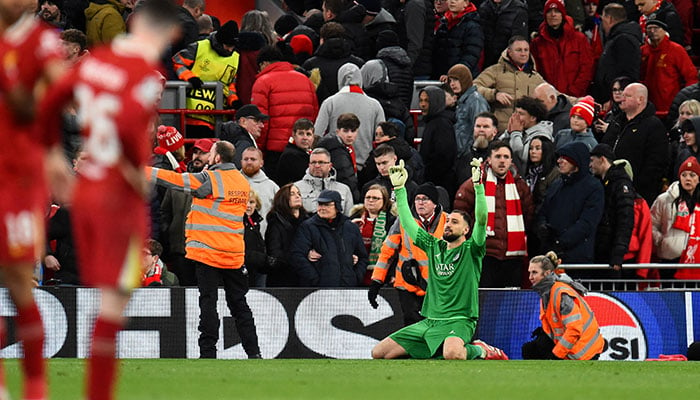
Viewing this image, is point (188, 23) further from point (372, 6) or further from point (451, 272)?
point (451, 272)

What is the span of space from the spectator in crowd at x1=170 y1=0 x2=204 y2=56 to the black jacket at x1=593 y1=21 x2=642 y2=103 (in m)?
5.87

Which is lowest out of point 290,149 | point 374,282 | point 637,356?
point 637,356

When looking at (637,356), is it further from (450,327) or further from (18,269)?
(18,269)

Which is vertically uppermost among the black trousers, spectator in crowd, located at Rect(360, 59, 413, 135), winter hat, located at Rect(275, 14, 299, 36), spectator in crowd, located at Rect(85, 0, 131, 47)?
winter hat, located at Rect(275, 14, 299, 36)

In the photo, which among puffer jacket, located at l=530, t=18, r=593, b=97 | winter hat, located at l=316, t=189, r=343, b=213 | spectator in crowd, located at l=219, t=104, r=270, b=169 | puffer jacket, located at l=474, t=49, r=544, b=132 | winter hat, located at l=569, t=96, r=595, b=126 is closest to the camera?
winter hat, located at l=316, t=189, r=343, b=213

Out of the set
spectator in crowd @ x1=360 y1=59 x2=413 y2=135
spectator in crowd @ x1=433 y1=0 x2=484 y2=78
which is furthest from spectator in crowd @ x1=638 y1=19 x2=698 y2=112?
spectator in crowd @ x1=360 y1=59 x2=413 y2=135

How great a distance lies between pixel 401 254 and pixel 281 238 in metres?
1.55

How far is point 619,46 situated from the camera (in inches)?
759

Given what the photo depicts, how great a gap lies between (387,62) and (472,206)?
3.18 metres

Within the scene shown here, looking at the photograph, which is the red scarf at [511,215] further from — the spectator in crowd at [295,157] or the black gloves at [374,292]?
the spectator in crowd at [295,157]

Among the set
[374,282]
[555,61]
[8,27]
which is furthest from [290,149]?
[8,27]

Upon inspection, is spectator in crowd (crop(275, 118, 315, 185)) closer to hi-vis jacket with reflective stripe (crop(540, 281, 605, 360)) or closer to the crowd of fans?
the crowd of fans

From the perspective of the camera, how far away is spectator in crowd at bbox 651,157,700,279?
1667 centimetres

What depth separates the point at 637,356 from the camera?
1620 centimetres
